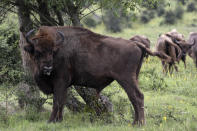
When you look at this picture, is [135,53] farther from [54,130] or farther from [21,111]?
[21,111]

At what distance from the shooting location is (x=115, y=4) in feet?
32.4

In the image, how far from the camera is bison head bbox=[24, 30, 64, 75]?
27.1 feet

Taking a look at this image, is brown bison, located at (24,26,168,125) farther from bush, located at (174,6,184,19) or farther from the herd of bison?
bush, located at (174,6,184,19)

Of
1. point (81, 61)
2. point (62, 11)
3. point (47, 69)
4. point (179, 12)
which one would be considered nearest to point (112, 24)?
point (179, 12)

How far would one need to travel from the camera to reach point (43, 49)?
834cm

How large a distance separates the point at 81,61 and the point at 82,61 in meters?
0.02

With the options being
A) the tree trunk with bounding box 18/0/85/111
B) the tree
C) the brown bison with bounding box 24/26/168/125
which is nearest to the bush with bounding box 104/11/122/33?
the tree

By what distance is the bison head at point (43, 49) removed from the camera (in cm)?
826

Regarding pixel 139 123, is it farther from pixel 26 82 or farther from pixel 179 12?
pixel 179 12

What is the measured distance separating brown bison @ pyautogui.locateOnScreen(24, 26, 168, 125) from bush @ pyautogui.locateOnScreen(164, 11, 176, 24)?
143 feet

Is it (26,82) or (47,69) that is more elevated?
(47,69)

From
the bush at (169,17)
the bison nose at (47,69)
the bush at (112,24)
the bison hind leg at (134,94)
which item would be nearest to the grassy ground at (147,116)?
the bison hind leg at (134,94)

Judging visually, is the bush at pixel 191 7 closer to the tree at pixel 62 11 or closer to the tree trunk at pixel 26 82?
the tree at pixel 62 11

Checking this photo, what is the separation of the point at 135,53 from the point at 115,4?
6.59 ft
